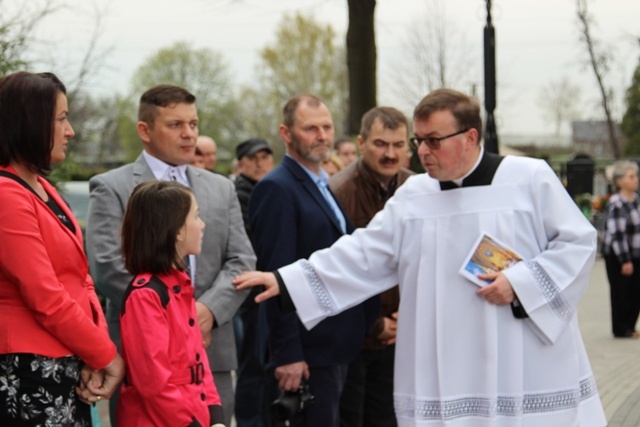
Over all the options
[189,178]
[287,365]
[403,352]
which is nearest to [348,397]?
[287,365]

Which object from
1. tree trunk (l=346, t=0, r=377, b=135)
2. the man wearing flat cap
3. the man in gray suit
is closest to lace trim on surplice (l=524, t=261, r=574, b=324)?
the man in gray suit

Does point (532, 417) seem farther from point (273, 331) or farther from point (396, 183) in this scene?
point (396, 183)

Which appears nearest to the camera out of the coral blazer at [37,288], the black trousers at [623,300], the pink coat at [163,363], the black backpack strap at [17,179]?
the coral blazer at [37,288]

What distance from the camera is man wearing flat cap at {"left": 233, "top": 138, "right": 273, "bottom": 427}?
782 centimetres

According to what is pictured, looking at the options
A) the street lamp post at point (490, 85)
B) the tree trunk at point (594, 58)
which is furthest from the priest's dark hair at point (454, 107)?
the tree trunk at point (594, 58)

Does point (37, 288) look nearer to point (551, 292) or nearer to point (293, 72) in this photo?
point (551, 292)

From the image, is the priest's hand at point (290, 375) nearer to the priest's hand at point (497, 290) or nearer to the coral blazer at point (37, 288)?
the priest's hand at point (497, 290)

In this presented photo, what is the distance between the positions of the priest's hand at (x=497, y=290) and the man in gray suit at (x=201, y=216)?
1221 millimetres

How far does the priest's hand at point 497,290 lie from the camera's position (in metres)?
4.81

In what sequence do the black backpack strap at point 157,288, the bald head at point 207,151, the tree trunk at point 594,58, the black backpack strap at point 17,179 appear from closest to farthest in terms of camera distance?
the black backpack strap at point 17,179, the black backpack strap at point 157,288, the bald head at point 207,151, the tree trunk at point 594,58

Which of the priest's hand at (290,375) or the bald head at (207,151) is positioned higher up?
the bald head at (207,151)

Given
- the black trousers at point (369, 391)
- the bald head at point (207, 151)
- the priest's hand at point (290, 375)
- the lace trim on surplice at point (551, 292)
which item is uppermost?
the bald head at point (207, 151)

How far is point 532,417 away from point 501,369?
248 millimetres

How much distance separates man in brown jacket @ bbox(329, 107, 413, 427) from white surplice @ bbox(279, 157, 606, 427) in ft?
3.83
